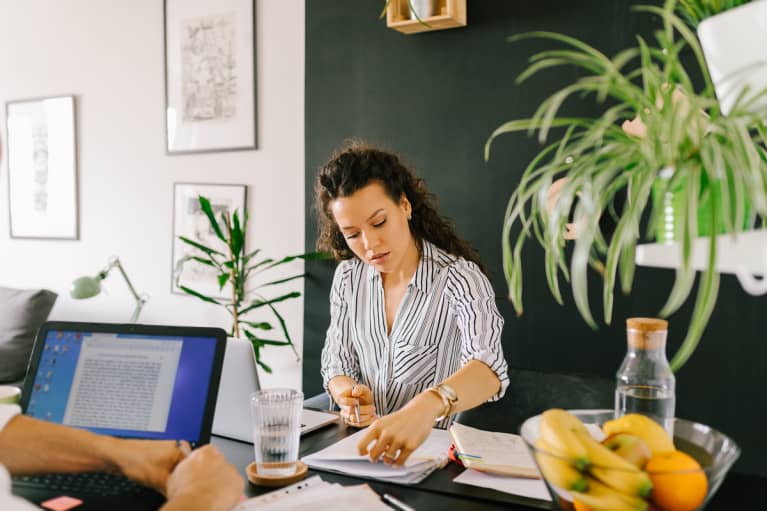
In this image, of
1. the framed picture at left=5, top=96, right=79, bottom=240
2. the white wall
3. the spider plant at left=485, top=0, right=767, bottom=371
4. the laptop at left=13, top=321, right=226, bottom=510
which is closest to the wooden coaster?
the laptop at left=13, top=321, right=226, bottom=510

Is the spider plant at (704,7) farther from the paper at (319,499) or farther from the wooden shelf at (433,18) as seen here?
the wooden shelf at (433,18)

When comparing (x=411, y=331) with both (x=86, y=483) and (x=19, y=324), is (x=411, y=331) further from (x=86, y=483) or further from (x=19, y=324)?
(x=19, y=324)

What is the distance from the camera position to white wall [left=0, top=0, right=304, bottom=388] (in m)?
3.25

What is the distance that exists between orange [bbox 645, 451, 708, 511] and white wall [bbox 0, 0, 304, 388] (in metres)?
2.56

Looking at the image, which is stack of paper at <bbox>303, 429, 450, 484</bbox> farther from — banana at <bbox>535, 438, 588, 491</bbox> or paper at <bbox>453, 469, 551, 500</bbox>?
banana at <bbox>535, 438, 588, 491</bbox>

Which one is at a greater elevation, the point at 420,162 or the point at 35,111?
the point at 35,111

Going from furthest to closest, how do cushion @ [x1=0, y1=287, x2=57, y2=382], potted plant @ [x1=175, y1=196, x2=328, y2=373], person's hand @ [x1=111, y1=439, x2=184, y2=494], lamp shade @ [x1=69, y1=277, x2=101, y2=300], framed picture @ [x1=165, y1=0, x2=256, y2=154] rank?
cushion @ [x1=0, y1=287, x2=57, y2=382] < framed picture @ [x1=165, y1=0, x2=256, y2=154] < lamp shade @ [x1=69, y1=277, x2=101, y2=300] < potted plant @ [x1=175, y1=196, x2=328, y2=373] < person's hand @ [x1=111, y1=439, x2=184, y2=494]

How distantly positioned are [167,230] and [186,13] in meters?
1.18

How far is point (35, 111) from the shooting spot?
4.06 meters

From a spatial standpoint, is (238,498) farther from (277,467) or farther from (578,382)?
(578,382)

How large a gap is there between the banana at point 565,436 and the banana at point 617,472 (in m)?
0.01

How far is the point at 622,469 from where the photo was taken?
2.59 ft

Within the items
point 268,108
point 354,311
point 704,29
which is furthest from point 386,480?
point 268,108

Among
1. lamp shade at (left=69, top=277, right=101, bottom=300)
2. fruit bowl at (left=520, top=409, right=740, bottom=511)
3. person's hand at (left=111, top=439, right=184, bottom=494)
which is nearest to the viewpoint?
fruit bowl at (left=520, top=409, right=740, bottom=511)
